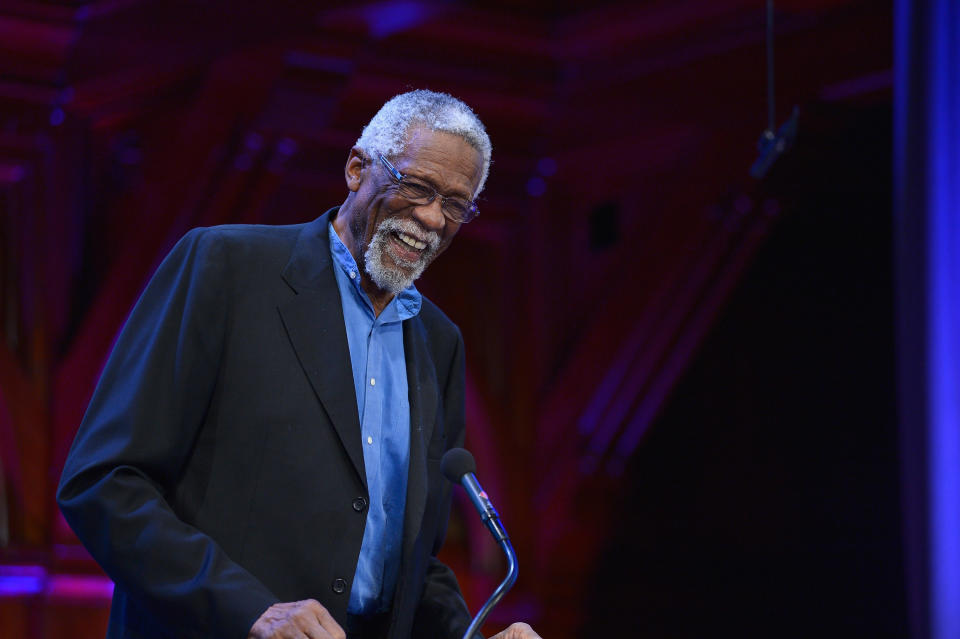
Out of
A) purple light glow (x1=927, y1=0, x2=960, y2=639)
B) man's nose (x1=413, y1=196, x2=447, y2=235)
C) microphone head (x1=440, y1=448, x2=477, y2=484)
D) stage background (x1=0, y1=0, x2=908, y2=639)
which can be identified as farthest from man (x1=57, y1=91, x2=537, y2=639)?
stage background (x1=0, y1=0, x2=908, y2=639)

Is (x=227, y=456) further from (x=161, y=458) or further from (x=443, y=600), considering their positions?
(x=443, y=600)

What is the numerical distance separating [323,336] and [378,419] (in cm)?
16


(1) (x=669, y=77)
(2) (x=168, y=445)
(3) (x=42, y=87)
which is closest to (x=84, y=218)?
(3) (x=42, y=87)

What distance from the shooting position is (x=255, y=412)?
142cm

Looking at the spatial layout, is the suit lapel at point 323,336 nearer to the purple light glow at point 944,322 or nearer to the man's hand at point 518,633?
the man's hand at point 518,633

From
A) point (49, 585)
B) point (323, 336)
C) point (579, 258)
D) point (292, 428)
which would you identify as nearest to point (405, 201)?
point (323, 336)

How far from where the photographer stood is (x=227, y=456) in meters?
1.41

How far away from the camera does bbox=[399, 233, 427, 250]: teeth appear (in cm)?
164

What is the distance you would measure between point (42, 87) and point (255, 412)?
1.80m

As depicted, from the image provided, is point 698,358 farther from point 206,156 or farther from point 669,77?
point 206,156

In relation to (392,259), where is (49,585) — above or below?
below

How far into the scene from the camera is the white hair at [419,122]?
1.67m

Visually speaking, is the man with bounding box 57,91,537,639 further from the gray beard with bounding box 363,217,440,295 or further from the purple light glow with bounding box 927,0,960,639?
the purple light glow with bounding box 927,0,960,639

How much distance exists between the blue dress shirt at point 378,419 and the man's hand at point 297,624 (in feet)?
0.77
